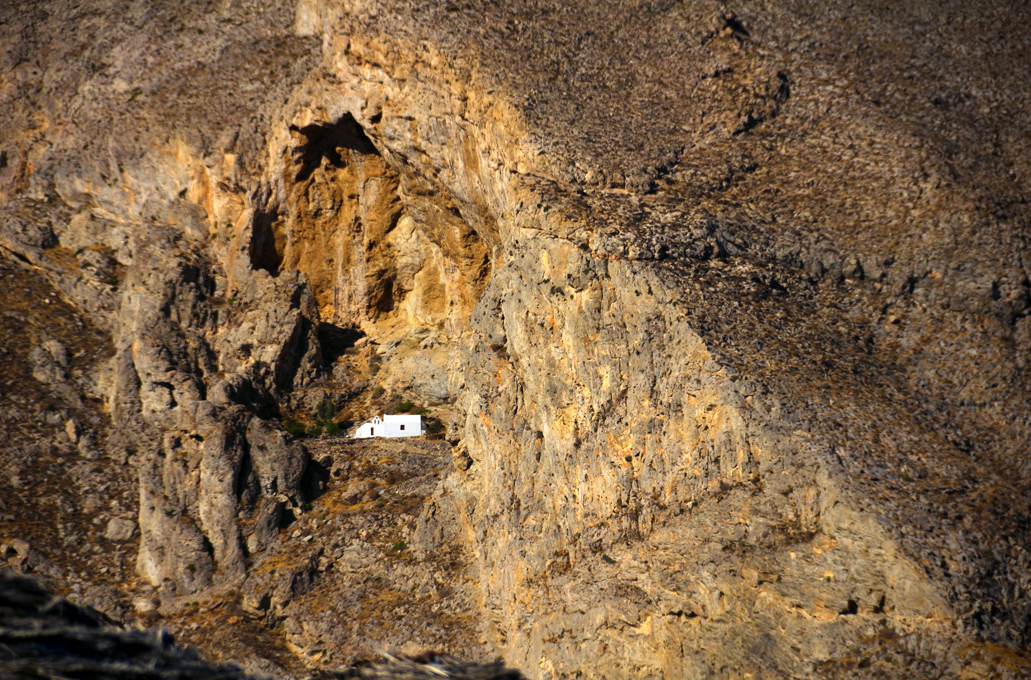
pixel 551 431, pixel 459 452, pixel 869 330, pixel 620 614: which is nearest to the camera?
pixel 620 614

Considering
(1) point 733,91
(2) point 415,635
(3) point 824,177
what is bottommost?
(2) point 415,635

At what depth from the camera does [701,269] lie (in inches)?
1072

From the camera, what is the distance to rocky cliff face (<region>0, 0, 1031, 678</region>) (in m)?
23.2

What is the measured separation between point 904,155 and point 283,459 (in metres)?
24.1

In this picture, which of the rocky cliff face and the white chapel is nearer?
the rocky cliff face

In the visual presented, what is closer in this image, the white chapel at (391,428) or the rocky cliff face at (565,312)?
the rocky cliff face at (565,312)

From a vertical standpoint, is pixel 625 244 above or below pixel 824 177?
below

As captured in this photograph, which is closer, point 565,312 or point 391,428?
point 565,312

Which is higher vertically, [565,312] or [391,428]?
[565,312]

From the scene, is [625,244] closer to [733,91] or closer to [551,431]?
[551,431]

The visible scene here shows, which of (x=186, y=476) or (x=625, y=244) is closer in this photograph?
(x=625, y=244)

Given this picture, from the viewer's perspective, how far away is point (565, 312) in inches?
1112

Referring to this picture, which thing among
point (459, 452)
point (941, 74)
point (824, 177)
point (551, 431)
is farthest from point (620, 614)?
point (941, 74)

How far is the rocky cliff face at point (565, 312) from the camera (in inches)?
914
